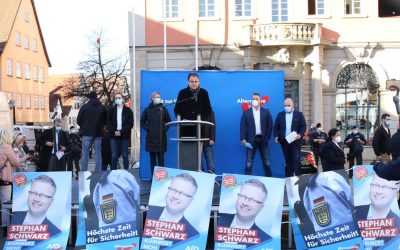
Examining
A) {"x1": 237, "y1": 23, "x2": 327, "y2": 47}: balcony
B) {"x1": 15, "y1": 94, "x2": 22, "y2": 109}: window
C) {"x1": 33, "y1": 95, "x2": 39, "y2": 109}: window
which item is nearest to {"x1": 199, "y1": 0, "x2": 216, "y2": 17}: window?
{"x1": 237, "y1": 23, "x2": 327, "y2": 47}: balcony

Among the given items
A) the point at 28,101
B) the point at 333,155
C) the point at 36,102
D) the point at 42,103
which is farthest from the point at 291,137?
the point at 42,103

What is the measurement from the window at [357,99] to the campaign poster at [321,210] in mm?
24175

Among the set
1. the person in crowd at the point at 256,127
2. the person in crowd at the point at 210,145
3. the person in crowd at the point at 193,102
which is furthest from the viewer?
the person in crowd at the point at 256,127

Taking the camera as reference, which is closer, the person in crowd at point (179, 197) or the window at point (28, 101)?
the person in crowd at point (179, 197)

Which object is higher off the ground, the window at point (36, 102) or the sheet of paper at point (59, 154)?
the window at point (36, 102)

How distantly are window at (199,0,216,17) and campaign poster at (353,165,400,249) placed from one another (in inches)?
948

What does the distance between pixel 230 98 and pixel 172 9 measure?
776 inches

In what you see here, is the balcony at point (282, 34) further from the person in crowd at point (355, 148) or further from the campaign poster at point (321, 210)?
the campaign poster at point (321, 210)

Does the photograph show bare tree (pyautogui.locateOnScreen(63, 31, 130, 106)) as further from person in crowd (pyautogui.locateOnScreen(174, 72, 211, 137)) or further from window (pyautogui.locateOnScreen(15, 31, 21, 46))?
person in crowd (pyautogui.locateOnScreen(174, 72, 211, 137))

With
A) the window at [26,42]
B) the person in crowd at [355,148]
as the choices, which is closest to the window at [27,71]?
the window at [26,42]

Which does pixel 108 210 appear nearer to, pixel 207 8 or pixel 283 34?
pixel 283 34

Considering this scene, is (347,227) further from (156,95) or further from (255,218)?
(156,95)

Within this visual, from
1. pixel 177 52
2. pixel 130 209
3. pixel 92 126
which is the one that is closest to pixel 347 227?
pixel 130 209

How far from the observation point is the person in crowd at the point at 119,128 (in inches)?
529
